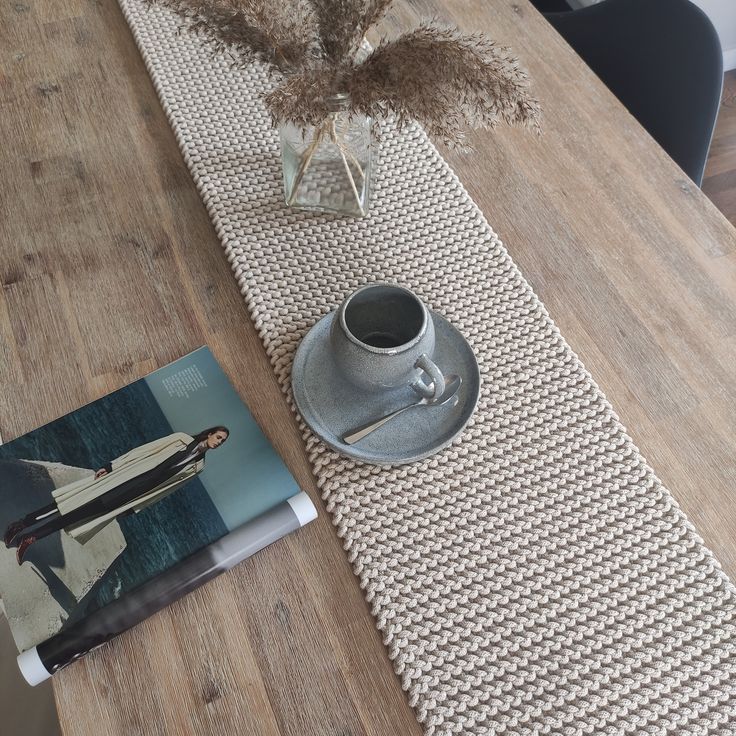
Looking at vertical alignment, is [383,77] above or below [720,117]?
above

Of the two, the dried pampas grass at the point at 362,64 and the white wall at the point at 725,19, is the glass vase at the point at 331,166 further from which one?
the white wall at the point at 725,19

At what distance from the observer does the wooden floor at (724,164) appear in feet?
6.42

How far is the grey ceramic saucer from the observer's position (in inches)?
26.1

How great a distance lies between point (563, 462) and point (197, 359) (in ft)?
1.33

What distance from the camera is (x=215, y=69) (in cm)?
95

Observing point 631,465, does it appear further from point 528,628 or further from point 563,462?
point 528,628

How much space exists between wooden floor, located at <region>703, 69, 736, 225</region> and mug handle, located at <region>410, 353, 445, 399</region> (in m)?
1.63

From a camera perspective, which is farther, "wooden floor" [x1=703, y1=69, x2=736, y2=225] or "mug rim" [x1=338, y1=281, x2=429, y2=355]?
"wooden floor" [x1=703, y1=69, x2=736, y2=225]

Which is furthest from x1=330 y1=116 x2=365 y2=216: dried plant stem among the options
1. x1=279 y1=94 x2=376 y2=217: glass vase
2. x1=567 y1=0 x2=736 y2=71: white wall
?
x1=567 y1=0 x2=736 y2=71: white wall

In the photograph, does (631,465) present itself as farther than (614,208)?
A: No

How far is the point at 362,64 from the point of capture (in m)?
0.62

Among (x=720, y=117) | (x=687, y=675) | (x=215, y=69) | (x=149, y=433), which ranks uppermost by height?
(x=215, y=69)

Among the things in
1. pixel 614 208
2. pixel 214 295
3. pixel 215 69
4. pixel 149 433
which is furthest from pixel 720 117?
pixel 149 433

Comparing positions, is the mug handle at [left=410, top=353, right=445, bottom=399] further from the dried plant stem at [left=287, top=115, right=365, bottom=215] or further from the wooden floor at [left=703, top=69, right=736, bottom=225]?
the wooden floor at [left=703, top=69, right=736, bottom=225]
